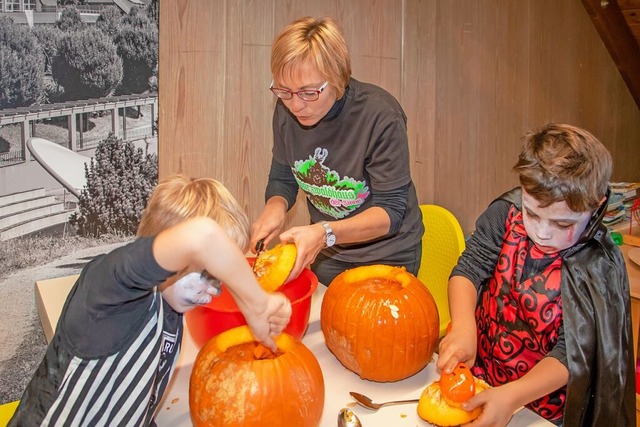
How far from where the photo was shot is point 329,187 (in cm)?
155

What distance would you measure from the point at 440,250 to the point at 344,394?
88 centimetres

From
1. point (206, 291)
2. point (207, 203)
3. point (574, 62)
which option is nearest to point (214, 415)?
point (206, 291)

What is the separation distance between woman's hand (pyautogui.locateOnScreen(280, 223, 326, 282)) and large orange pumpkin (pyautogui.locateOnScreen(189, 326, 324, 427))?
274 mm

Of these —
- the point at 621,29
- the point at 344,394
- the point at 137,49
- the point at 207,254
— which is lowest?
the point at 344,394

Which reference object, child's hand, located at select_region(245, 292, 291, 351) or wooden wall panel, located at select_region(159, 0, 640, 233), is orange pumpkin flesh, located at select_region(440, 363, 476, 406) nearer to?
child's hand, located at select_region(245, 292, 291, 351)

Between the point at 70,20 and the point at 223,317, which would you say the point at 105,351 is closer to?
the point at 223,317

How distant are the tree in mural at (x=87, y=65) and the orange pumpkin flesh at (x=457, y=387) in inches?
56.7

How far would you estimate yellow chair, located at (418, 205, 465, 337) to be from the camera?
1813 mm

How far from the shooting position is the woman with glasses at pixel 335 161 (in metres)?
1.35

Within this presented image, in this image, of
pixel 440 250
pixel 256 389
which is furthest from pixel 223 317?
pixel 440 250

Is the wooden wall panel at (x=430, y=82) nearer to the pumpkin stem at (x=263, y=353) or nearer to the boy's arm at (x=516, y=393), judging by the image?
the pumpkin stem at (x=263, y=353)

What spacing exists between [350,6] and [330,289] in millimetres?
1450

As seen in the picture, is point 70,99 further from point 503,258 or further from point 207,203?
point 503,258

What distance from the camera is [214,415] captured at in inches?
35.8
